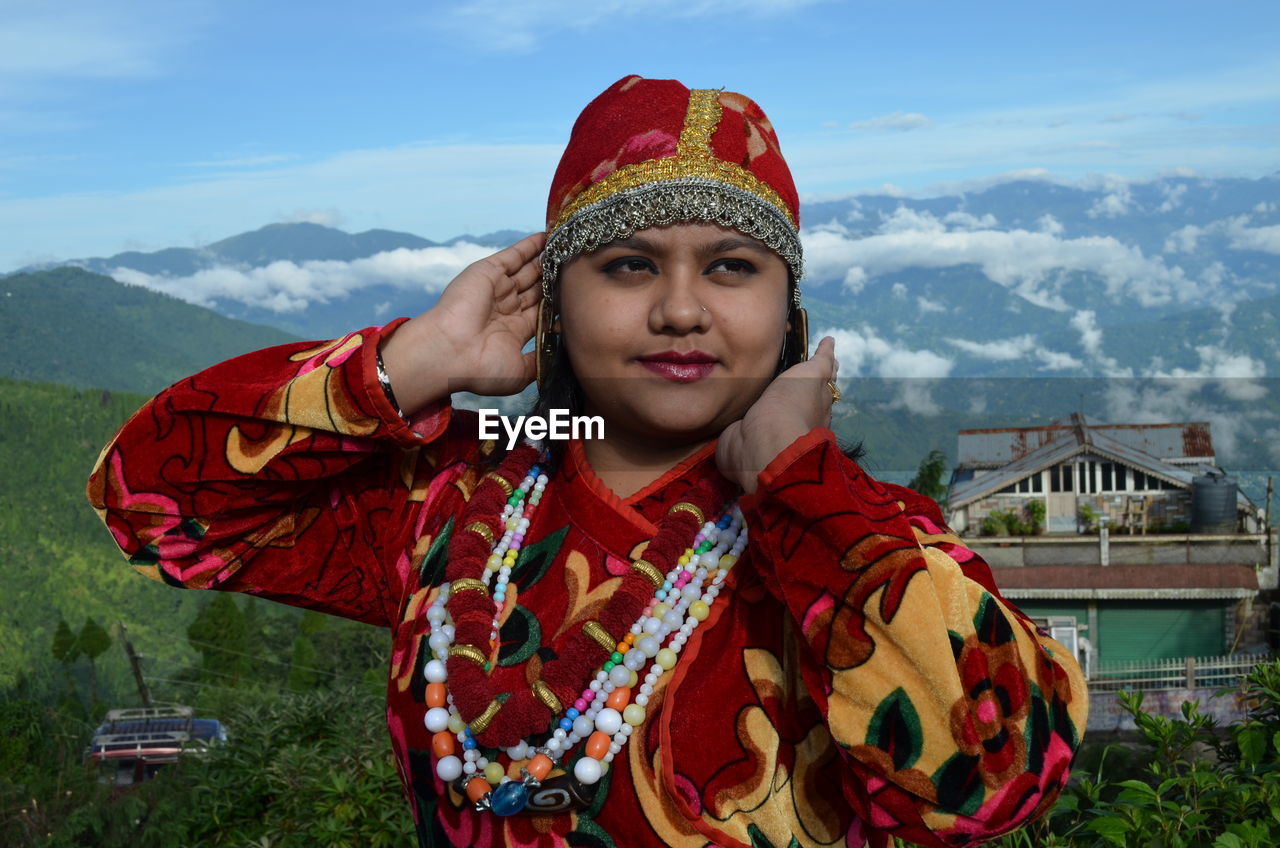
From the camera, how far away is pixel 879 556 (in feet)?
5.37

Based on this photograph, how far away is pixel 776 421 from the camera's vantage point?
1.82 m

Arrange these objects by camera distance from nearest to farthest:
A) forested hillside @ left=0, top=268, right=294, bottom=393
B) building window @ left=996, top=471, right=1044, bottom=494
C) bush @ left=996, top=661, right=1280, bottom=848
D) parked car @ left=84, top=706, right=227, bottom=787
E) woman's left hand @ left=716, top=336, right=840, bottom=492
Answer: woman's left hand @ left=716, top=336, right=840, bottom=492, bush @ left=996, top=661, right=1280, bottom=848, parked car @ left=84, top=706, right=227, bottom=787, building window @ left=996, top=471, right=1044, bottom=494, forested hillside @ left=0, top=268, right=294, bottom=393

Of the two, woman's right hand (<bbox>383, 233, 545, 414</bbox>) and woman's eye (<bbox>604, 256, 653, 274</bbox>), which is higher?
woman's eye (<bbox>604, 256, 653, 274</bbox>)

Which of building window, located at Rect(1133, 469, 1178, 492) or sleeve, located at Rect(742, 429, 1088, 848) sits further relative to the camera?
building window, located at Rect(1133, 469, 1178, 492)

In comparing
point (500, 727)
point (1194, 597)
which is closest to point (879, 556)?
point (500, 727)

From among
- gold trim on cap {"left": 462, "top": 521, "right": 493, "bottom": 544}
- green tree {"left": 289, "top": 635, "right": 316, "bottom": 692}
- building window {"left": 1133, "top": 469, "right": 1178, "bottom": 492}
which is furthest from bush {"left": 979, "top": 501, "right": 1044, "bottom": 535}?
gold trim on cap {"left": 462, "top": 521, "right": 493, "bottom": 544}

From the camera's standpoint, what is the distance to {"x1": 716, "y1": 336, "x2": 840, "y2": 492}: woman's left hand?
1797mm

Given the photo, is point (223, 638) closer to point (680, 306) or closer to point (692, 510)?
point (692, 510)

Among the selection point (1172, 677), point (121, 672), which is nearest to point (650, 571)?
point (1172, 677)

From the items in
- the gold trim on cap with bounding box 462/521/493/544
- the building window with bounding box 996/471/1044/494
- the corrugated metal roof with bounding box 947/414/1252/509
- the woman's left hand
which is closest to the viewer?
the woman's left hand

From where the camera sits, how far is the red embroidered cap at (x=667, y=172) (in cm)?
200

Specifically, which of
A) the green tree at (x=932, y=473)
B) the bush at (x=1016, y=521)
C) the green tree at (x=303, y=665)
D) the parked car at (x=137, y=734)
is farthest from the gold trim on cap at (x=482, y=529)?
the bush at (x=1016, y=521)

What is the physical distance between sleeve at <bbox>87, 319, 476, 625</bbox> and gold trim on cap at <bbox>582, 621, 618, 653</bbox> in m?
0.55

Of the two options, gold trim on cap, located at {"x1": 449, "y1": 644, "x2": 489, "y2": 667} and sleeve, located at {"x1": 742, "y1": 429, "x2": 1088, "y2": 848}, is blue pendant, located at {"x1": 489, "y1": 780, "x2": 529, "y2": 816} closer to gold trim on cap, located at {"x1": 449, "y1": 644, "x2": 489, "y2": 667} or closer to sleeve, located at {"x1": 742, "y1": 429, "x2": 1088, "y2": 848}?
gold trim on cap, located at {"x1": 449, "y1": 644, "x2": 489, "y2": 667}
